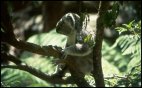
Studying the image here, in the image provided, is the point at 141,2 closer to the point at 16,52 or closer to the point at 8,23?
the point at 8,23

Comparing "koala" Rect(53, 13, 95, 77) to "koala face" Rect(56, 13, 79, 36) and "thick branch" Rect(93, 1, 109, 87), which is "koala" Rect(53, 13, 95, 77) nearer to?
"koala face" Rect(56, 13, 79, 36)

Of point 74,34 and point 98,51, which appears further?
point 98,51

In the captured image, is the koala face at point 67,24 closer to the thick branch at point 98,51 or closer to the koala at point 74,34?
the koala at point 74,34

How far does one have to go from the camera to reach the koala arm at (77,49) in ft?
6.79

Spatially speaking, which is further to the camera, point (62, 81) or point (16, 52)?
point (16, 52)

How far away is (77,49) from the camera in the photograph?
2096 mm

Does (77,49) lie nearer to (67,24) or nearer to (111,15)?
(67,24)

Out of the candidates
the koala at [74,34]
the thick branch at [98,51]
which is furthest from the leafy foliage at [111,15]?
the thick branch at [98,51]

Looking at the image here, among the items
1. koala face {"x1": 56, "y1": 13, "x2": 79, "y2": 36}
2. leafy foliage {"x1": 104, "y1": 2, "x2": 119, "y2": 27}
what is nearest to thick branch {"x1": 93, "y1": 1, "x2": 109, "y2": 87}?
koala face {"x1": 56, "y1": 13, "x2": 79, "y2": 36}

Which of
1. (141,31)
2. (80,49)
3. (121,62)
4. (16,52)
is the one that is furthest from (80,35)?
(16,52)

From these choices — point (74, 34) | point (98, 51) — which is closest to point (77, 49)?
point (74, 34)

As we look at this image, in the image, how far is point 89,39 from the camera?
6.52 feet

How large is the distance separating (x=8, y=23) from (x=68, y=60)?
1.28 feet

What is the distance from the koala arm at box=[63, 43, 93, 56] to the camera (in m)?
2.07
